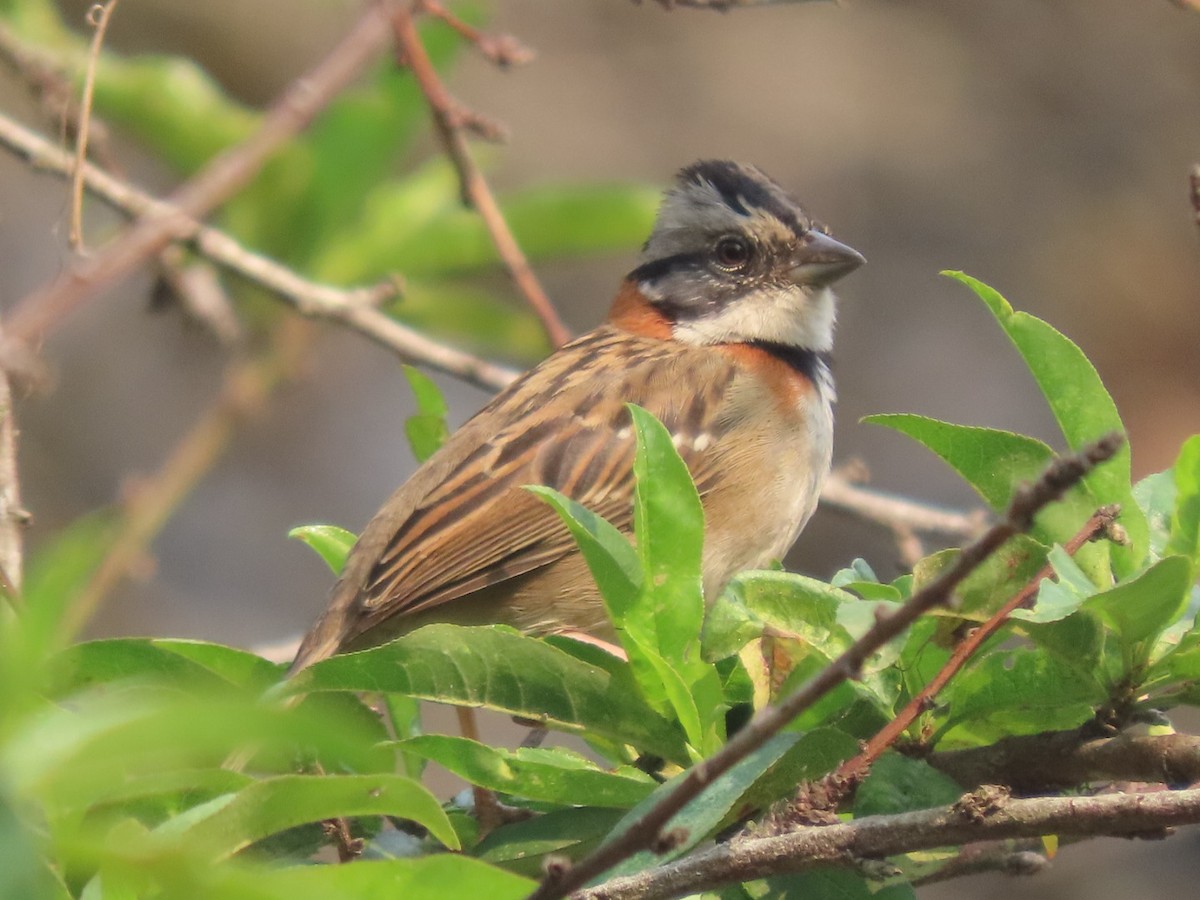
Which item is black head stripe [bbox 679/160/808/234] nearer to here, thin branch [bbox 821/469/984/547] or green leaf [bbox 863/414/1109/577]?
thin branch [bbox 821/469/984/547]

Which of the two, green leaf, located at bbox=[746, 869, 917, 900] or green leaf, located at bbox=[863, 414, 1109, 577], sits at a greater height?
green leaf, located at bbox=[863, 414, 1109, 577]

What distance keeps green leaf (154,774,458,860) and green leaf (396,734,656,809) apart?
30cm

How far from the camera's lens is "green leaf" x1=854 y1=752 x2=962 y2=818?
2059mm

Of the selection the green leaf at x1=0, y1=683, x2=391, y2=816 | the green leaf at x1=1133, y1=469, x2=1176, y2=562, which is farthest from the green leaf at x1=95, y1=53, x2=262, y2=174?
the green leaf at x1=0, y1=683, x2=391, y2=816

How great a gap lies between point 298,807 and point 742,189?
298 cm

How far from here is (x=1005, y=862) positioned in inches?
94.3

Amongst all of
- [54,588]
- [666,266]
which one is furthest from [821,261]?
[54,588]

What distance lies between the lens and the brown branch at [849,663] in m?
1.35

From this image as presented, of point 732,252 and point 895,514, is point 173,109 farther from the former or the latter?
point 895,514

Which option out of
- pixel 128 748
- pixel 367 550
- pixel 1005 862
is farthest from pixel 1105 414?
pixel 367 550

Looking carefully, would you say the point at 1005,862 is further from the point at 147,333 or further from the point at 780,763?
the point at 147,333

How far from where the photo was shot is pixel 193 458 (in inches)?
158

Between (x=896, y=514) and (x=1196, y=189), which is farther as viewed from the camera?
(x=896, y=514)

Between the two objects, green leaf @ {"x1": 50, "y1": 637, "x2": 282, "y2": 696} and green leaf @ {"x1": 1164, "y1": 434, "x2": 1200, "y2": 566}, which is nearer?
green leaf @ {"x1": 1164, "y1": 434, "x2": 1200, "y2": 566}
